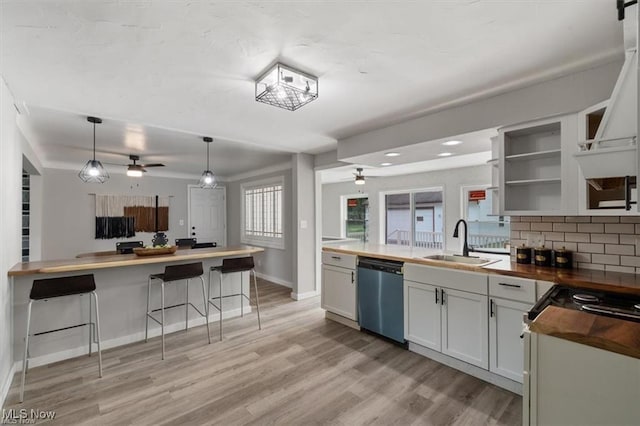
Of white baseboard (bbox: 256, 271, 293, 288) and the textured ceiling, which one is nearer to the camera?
the textured ceiling

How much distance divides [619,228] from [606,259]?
0.81ft

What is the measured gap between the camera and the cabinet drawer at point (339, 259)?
3484 mm

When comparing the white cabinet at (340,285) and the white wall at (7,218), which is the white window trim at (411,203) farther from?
the white wall at (7,218)

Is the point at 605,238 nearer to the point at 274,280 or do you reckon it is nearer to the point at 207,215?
the point at 274,280

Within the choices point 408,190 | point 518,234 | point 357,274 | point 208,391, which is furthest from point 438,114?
point 408,190

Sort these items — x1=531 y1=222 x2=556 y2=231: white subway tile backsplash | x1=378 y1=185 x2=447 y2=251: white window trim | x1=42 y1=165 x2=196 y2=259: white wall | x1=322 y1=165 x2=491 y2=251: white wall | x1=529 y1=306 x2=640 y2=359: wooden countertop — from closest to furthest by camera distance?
1. x1=529 y1=306 x2=640 y2=359: wooden countertop
2. x1=531 y1=222 x2=556 y2=231: white subway tile backsplash
3. x1=42 y1=165 x2=196 y2=259: white wall
4. x1=322 y1=165 x2=491 y2=251: white wall
5. x1=378 y1=185 x2=447 y2=251: white window trim

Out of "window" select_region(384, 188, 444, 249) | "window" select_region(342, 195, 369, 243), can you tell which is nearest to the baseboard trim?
"window" select_region(384, 188, 444, 249)

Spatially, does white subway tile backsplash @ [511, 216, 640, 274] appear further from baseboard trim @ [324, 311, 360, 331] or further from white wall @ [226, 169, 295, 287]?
white wall @ [226, 169, 295, 287]

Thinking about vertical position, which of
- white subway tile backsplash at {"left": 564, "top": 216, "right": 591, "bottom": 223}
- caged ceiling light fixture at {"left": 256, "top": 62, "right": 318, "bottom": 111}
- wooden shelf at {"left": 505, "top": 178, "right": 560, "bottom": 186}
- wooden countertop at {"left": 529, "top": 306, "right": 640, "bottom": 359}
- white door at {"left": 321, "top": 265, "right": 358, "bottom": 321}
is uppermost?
caged ceiling light fixture at {"left": 256, "top": 62, "right": 318, "bottom": 111}

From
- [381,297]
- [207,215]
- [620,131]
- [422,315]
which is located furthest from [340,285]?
[207,215]

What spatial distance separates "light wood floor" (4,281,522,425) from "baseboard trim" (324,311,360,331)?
0.26 m

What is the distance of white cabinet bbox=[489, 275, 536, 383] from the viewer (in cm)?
216

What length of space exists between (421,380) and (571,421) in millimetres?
1505

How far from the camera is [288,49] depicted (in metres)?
1.78
